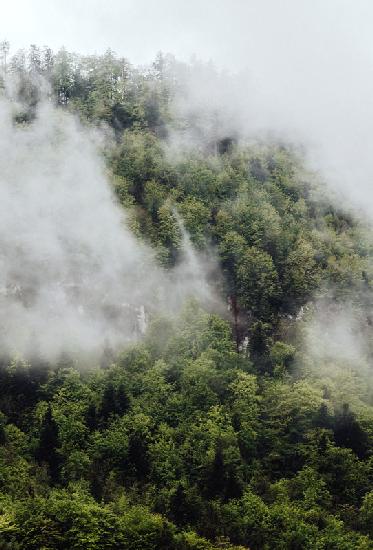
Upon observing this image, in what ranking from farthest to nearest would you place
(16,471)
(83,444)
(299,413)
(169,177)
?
(169,177), (299,413), (83,444), (16,471)

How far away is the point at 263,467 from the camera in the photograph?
87250 millimetres

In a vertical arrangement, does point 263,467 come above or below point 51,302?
below

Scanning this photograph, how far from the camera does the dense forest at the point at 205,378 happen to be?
73312mm

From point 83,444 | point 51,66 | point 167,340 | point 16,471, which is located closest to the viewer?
point 16,471

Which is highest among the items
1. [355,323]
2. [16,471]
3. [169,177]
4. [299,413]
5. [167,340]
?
[169,177]

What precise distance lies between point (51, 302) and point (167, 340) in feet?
62.6

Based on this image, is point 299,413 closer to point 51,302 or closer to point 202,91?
point 51,302

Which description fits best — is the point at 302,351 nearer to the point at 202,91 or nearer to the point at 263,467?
the point at 263,467

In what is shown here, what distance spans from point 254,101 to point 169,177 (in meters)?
38.2

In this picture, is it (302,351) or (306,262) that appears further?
(306,262)

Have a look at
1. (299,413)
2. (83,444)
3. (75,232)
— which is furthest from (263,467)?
(75,232)

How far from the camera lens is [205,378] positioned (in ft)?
313

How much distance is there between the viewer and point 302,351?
344ft

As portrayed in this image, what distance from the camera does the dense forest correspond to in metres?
73.3
